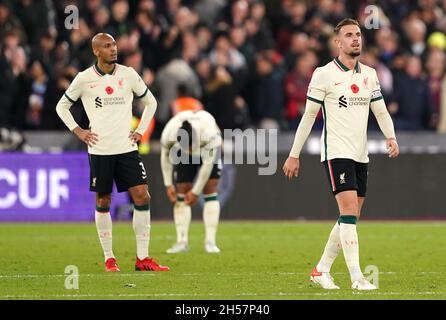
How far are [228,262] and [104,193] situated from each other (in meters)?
1.98

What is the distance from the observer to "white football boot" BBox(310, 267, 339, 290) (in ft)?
39.7

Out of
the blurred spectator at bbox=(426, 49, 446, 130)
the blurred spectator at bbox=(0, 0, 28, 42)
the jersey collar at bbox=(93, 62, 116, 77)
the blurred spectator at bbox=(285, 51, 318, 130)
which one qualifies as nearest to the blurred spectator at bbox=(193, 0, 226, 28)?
the blurred spectator at bbox=(285, 51, 318, 130)

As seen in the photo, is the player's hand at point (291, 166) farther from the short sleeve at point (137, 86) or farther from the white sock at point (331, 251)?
the short sleeve at point (137, 86)

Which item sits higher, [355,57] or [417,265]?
[355,57]

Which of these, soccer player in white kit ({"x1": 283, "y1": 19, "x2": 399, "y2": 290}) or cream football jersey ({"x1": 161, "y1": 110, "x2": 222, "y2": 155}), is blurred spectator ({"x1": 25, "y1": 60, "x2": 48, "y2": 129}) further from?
soccer player in white kit ({"x1": 283, "y1": 19, "x2": 399, "y2": 290})

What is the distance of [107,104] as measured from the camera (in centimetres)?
1426

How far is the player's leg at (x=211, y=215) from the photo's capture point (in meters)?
17.3

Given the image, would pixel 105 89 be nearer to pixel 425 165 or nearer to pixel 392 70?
pixel 425 165

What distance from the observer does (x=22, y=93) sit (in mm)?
22828

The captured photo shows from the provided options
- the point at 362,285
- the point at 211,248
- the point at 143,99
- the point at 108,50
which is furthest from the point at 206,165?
the point at 362,285

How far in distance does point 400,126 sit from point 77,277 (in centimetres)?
1281

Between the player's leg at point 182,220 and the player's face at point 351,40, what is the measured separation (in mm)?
5852

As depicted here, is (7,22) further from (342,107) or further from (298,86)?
(342,107)
